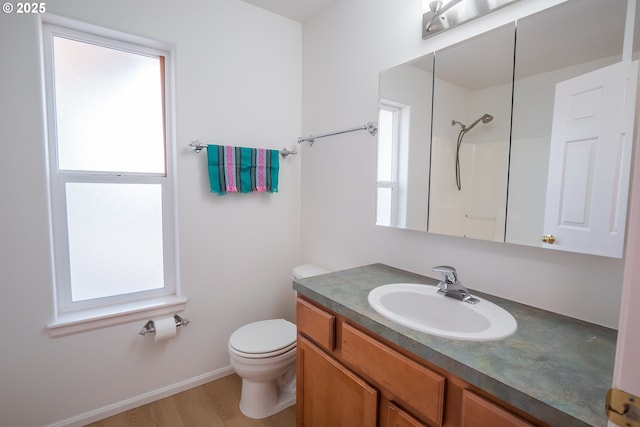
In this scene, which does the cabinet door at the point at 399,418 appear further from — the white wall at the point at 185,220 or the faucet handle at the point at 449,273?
the white wall at the point at 185,220

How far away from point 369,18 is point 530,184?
1280 millimetres

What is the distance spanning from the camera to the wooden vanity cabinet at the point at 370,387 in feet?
2.60

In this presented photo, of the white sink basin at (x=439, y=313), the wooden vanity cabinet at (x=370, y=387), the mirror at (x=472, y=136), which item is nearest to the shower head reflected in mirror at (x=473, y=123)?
the mirror at (x=472, y=136)

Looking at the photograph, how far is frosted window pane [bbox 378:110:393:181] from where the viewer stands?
1.67m

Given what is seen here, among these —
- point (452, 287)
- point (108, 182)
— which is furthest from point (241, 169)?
point (452, 287)

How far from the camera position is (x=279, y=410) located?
185 cm

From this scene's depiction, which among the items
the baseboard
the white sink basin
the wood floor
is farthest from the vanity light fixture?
the baseboard

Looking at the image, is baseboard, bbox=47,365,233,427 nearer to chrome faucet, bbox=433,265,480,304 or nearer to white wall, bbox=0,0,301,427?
white wall, bbox=0,0,301,427

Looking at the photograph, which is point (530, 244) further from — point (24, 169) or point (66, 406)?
point (66, 406)

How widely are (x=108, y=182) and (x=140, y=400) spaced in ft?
4.39

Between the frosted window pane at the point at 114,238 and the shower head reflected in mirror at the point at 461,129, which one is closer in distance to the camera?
the shower head reflected in mirror at the point at 461,129

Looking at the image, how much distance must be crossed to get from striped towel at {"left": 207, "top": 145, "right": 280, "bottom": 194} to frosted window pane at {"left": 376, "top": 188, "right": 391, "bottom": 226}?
810mm

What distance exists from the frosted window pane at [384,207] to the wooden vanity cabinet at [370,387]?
64 cm

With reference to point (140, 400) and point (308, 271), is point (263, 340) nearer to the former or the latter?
point (308, 271)
